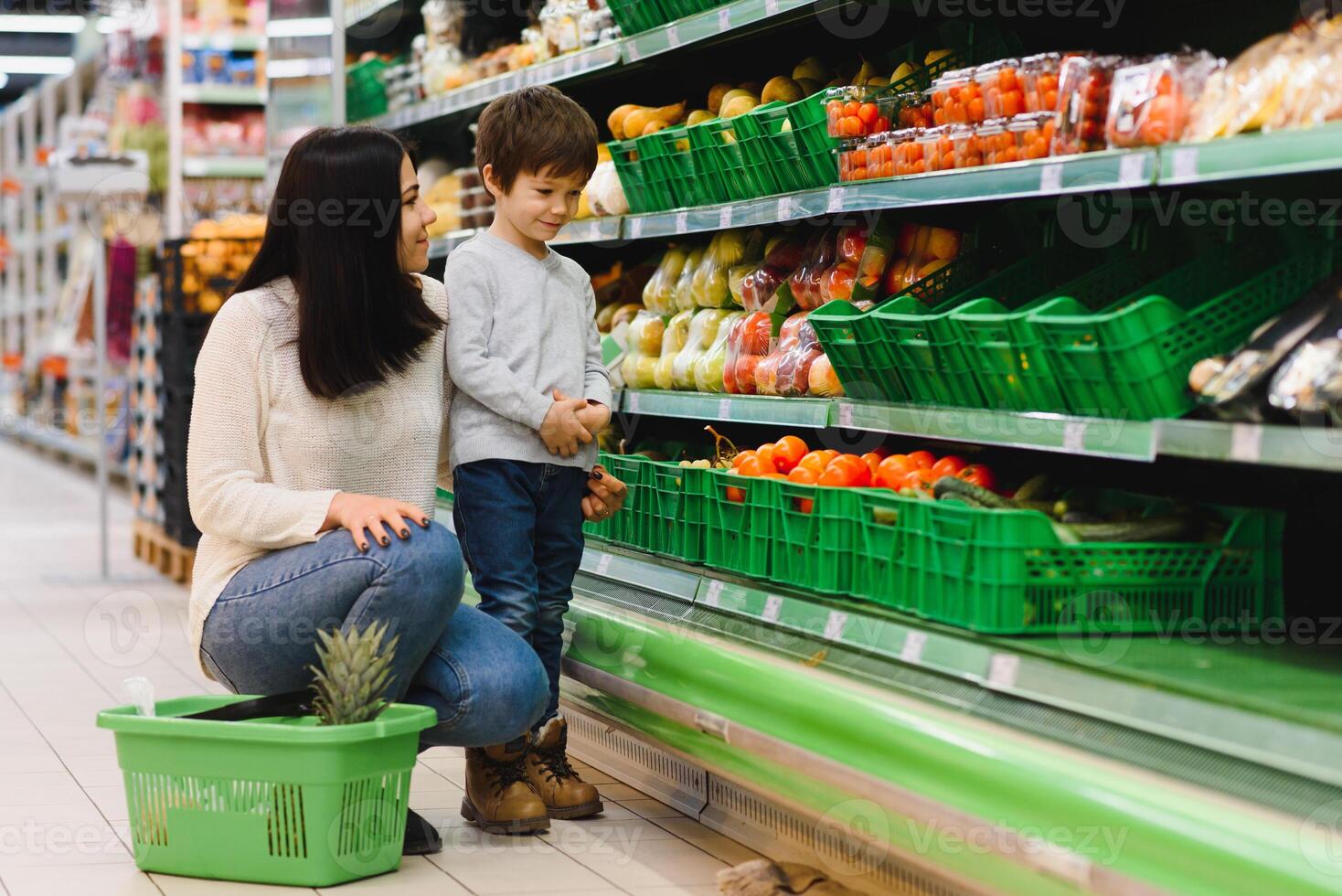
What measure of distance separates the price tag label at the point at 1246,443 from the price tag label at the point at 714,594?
1300 millimetres

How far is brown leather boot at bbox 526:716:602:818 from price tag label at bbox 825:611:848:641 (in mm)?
756

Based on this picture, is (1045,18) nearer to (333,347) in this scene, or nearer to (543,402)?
(543,402)

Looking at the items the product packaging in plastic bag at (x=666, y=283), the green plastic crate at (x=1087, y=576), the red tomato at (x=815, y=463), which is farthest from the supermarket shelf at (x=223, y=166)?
the green plastic crate at (x=1087, y=576)

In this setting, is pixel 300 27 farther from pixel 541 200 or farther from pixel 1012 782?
pixel 1012 782

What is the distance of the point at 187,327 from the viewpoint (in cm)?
624

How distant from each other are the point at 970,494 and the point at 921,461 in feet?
1.23

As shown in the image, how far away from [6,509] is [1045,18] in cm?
845

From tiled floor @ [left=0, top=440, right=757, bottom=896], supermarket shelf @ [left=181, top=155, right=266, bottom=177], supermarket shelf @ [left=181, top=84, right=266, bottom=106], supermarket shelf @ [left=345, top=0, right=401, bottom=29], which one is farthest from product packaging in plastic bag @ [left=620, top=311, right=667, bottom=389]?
supermarket shelf @ [left=181, top=84, right=266, bottom=106]

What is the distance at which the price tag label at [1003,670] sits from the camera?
233 centimetres

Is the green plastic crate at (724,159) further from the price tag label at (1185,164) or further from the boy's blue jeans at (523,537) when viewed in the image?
the price tag label at (1185,164)

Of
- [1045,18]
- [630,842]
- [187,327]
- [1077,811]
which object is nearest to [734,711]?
[630,842]

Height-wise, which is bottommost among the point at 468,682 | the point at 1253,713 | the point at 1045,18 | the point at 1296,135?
the point at 468,682

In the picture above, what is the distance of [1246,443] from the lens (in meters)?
2.05

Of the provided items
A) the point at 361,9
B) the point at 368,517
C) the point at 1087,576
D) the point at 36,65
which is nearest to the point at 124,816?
the point at 368,517
